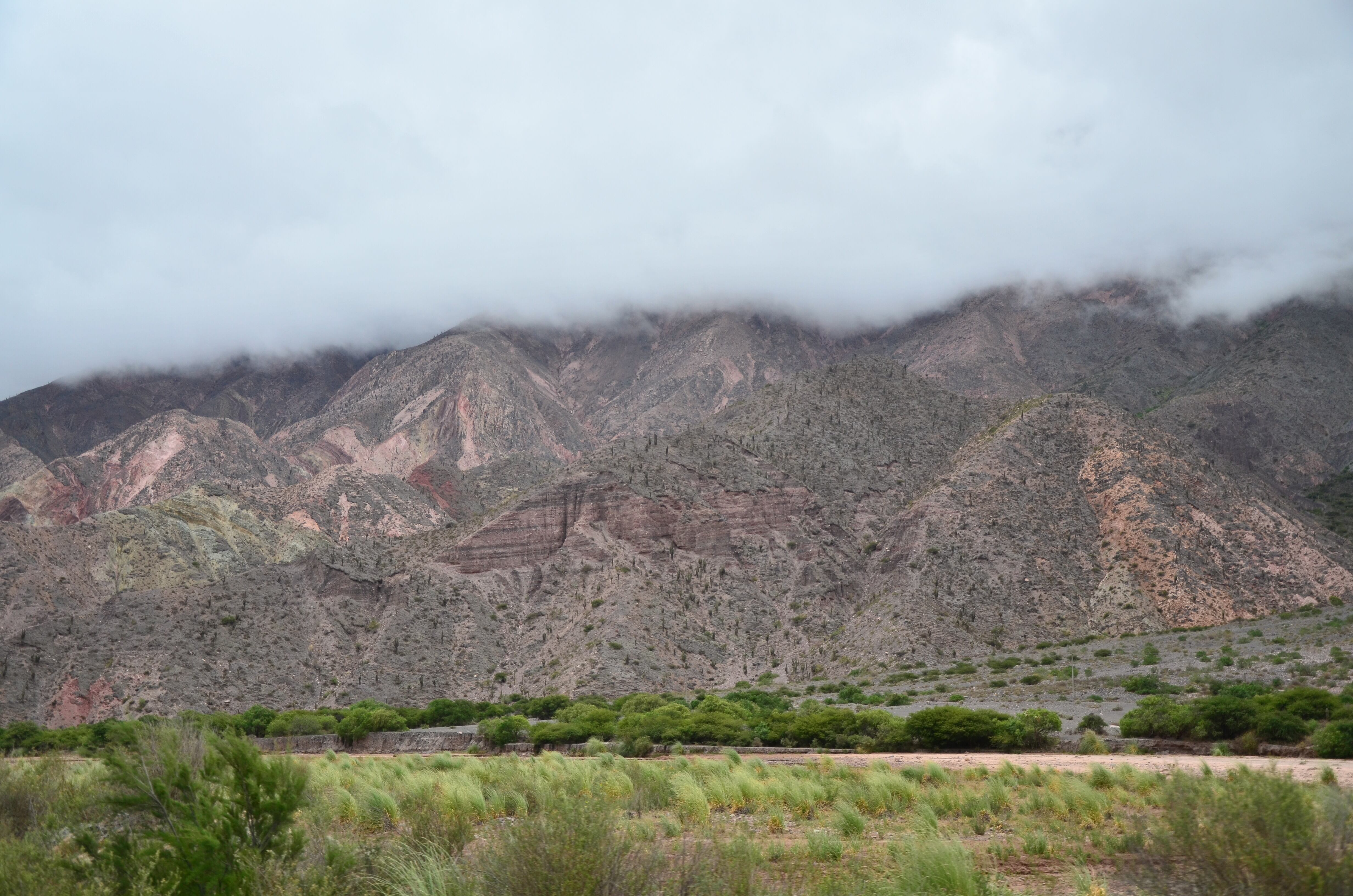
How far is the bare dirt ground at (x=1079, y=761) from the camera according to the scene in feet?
68.0

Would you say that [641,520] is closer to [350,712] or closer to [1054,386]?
[350,712]

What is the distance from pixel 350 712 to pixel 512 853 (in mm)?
47253

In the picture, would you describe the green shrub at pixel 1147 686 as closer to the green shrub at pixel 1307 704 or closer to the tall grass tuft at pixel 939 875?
the green shrub at pixel 1307 704

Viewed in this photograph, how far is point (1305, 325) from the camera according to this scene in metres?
159

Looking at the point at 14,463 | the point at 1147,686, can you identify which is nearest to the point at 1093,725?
the point at 1147,686

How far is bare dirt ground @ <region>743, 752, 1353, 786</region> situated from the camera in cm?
2073

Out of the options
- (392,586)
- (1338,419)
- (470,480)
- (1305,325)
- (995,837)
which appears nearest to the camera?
(995,837)

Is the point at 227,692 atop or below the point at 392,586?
below

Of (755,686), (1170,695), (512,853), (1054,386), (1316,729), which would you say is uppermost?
(1054,386)

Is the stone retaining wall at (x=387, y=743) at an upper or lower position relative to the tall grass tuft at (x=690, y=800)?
lower

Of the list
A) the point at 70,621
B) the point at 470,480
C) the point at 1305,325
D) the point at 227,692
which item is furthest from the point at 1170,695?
the point at 1305,325

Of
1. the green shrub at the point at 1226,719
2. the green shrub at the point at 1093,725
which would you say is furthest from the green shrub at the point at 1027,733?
the green shrub at the point at 1226,719

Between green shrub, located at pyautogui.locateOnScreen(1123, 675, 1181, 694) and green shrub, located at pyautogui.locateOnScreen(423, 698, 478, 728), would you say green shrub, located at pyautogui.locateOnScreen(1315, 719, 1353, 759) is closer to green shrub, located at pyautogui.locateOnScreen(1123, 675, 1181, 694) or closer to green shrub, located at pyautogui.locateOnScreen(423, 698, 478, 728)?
green shrub, located at pyautogui.locateOnScreen(1123, 675, 1181, 694)

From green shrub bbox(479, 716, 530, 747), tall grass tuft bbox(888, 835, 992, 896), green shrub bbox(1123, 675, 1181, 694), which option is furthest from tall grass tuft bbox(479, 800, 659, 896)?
green shrub bbox(1123, 675, 1181, 694)
